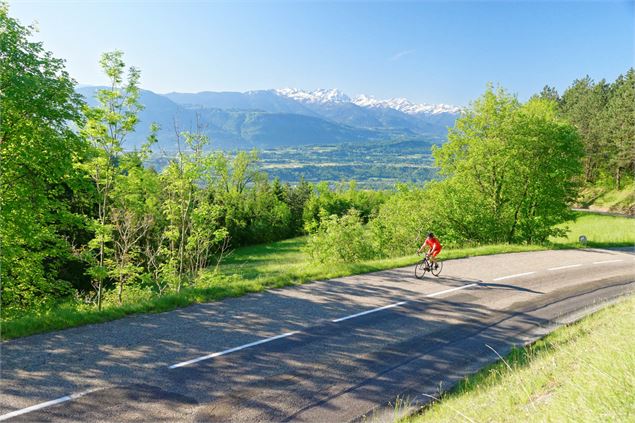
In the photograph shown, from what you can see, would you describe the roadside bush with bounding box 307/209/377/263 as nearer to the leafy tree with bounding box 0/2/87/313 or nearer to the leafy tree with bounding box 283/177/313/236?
the leafy tree with bounding box 0/2/87/313

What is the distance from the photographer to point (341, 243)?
2433cm

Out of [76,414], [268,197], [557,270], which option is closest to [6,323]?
[76,414]

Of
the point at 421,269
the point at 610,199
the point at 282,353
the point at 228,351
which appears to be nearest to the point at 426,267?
the point at 421,269

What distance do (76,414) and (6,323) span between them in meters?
4.45

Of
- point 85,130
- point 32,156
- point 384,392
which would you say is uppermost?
point 85,130

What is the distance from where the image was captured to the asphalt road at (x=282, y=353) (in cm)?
700

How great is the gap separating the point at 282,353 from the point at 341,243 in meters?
15.4

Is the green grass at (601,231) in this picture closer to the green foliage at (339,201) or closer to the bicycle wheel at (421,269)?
the bicycle wheel at (421,269)

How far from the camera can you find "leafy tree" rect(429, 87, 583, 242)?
29.2 metres

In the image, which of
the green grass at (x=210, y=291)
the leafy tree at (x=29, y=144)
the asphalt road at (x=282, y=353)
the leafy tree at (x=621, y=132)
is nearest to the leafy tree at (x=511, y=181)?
the green grass at (x=210, y=291)

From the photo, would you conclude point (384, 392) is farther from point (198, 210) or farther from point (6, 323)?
point (198, 210)

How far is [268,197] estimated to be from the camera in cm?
7162

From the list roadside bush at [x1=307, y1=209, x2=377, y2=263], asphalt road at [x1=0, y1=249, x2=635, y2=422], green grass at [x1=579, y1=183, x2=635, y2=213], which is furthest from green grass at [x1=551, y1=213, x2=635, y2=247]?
asphalt road at [x1=0, y1=249, x2=635, y2=422]

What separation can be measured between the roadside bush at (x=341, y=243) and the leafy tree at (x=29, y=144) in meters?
13.1
